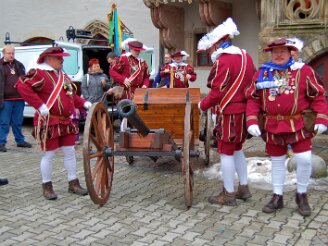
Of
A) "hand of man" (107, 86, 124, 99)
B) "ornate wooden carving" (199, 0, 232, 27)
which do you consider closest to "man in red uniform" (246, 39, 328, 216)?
"hand of man" (107, 86, 124, 99)

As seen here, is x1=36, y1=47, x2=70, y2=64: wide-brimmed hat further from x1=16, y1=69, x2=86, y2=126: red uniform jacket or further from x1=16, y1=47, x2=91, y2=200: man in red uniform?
x1=16, y1=69, x2=86, y2=126: red uniform jacket

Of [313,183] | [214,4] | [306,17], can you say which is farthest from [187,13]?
[313,183]

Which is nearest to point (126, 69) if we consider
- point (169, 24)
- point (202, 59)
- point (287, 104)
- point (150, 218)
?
point (150, 218)

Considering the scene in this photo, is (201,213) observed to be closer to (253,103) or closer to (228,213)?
(228,213)

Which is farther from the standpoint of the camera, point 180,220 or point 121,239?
point 180,220

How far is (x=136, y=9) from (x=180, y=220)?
10847mm

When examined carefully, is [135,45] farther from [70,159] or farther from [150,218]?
[150,218]

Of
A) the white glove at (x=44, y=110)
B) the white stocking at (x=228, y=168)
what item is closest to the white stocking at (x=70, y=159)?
the white glove at (x=44, y=110)

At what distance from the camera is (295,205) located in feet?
16.0

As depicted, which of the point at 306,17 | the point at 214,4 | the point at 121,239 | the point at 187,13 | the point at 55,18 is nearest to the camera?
the point at 121,239

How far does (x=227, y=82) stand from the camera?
468 cm

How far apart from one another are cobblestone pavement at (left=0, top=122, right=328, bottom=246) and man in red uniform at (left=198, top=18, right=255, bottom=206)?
435 millimetres

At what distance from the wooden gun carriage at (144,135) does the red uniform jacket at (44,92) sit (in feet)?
1.29

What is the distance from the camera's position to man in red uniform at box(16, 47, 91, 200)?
16.4 ft
